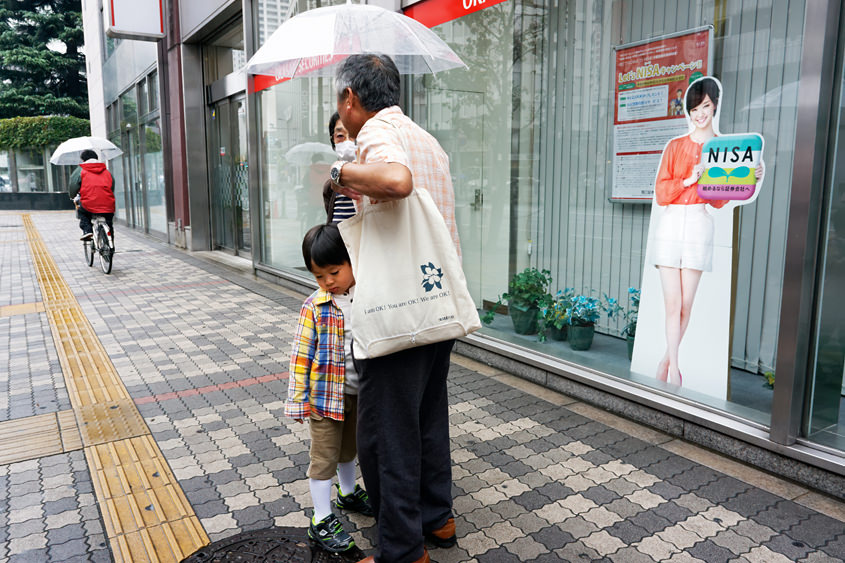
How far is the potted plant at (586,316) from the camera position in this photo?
4.70 metres

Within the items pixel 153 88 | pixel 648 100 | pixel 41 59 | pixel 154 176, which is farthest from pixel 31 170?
pixel 648 100

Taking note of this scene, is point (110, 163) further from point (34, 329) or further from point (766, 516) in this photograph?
point (766, 516)

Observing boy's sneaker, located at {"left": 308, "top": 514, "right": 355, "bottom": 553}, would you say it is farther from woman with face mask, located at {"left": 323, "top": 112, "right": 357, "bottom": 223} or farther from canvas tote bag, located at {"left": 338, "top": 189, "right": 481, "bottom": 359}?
woman with face mask, located at {"left": 323, "top": 112, "right": 357, "bottom": 223}

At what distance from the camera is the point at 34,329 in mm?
6523

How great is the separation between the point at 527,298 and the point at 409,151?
3.24 meters

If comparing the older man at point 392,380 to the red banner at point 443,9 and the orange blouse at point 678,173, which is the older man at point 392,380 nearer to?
the orange blouse at point 678,173

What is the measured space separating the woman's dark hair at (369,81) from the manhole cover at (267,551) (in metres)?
1.65

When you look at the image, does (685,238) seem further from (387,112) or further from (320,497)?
(320,497)

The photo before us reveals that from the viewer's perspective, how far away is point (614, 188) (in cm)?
474

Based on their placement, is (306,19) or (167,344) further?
(167,344)

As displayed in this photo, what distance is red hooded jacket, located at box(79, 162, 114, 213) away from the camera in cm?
1009

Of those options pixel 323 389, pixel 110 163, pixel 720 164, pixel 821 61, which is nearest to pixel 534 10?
pixel 720 164

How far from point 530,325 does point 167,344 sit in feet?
10.4

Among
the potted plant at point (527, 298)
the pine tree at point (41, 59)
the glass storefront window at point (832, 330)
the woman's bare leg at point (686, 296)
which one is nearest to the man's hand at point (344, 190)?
the glass storefront window at point (832, 330)
